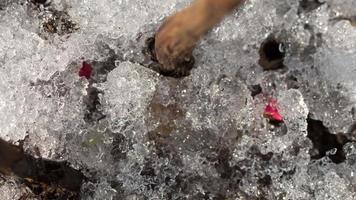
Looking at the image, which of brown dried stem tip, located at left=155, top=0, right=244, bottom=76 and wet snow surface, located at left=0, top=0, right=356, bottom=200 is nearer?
brown dried stem tip, located at left=155, top=0, right=244, bottom=76

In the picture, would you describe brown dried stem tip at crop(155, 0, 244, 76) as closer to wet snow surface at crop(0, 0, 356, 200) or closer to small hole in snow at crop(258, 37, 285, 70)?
wet snow surface at crop(0, 0, 356, 200)

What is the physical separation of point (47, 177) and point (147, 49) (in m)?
0.50

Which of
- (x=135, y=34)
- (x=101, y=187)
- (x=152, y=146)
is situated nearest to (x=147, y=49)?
(x=135, y=34)

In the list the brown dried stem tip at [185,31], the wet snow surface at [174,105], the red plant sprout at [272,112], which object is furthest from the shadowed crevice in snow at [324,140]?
the brown dried stem tip at [185,31]

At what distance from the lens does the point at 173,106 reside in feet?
5.56

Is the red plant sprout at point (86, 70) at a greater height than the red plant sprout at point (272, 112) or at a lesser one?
greater

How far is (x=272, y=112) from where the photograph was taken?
5.61ft

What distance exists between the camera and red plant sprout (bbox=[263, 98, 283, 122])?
1.70 metres

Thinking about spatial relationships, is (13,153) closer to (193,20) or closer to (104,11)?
(104,11)

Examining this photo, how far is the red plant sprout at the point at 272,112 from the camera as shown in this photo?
5.57ft

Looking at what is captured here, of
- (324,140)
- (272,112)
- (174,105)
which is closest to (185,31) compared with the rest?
(174,105)

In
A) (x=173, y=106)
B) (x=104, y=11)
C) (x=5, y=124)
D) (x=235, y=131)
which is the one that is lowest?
(x=235, y=131)

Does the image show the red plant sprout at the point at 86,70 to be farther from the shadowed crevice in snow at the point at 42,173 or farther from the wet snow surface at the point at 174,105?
the shadowed crevice in snow at the point at 42,173

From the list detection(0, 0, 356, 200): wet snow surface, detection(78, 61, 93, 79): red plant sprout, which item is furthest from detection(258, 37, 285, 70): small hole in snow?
detection(78, 61, 93, 79): red plant sprout
